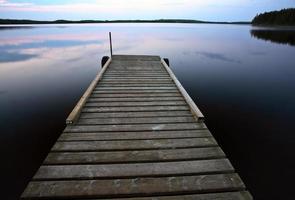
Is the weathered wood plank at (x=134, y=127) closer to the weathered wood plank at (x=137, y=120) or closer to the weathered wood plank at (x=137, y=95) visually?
the weathered wood plank at (x=137, y=120)

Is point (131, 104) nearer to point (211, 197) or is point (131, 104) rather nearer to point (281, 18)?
point (211, 197)

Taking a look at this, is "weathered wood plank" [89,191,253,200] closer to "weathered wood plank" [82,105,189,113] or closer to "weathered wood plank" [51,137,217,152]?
"weathered wood plank" [51,137,217,152]

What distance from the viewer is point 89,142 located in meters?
3.61

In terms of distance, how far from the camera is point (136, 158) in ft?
10.6

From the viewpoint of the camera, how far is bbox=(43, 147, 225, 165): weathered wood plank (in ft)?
10.3

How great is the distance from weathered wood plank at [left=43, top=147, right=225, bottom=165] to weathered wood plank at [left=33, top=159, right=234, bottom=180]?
93 millimetres

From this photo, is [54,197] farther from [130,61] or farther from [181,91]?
[130,61]

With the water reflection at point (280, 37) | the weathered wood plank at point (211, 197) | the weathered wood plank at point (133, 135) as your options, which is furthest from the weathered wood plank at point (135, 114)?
the water reflection at point (280, 37)

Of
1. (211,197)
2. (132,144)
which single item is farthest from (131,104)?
(211,197)

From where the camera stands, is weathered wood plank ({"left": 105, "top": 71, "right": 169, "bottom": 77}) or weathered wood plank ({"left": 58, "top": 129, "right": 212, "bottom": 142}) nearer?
weathered wood plank ({"left": 58, "top": 129, "right": 212, "bottom": 142})

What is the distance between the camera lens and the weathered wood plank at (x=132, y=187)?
2.57 m

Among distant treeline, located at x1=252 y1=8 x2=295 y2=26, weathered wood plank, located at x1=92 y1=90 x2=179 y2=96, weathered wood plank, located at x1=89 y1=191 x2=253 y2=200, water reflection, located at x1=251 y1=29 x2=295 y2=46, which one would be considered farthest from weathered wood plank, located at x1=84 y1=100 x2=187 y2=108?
distant treeline, located at x1=252 y1=8 x2=295 y2=26

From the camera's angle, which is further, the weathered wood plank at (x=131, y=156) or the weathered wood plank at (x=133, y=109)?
the weathered wood plank at (x=133, y=109)

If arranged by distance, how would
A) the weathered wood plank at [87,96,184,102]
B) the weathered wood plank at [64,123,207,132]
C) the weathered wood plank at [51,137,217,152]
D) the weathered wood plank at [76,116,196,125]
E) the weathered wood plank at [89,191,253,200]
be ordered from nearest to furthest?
1. the weathered wood plank at [89,191,253,200]
2. the weathered wood plank at [51,137,217,152]
3. the weathered wood plank at [64,123,207,132]
4. the weathered wood plank at [76,116,196,125]
5. the weathered wood plank at [87,96,184,102]
